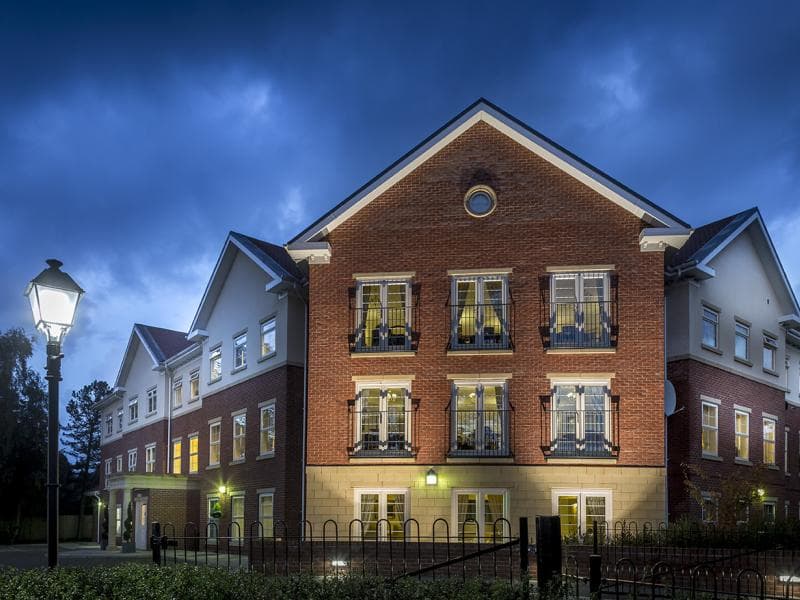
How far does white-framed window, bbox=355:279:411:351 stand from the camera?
26.9 metres

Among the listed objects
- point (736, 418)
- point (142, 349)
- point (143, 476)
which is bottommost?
point (143, 476)

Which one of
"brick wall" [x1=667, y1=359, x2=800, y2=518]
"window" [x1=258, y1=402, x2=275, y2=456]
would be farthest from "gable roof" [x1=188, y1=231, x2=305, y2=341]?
"brick wall" [x1=667, y1=359, x2=800, y2=518]

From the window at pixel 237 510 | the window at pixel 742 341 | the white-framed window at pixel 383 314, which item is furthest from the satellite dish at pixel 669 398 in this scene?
the window at pixel 237 510

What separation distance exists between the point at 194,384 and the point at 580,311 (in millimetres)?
20779

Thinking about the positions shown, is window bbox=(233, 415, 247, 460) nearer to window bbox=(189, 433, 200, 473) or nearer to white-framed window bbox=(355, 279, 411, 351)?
window bbox=(189, 433, 200, 473)

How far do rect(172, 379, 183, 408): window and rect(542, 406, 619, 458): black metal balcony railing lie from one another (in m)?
21.7

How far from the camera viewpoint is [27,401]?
54.5m

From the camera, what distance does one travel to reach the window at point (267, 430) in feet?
103

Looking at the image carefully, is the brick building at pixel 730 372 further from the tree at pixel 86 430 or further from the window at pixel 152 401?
the tree at pixel 86 430

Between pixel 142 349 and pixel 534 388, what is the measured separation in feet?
91.6

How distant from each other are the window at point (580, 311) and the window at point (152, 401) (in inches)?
1019

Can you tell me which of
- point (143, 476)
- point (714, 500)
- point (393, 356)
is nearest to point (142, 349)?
point (143, 476)

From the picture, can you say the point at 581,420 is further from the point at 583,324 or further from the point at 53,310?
the point at 53,310

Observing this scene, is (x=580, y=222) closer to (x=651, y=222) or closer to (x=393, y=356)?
(x=651, y=222)
